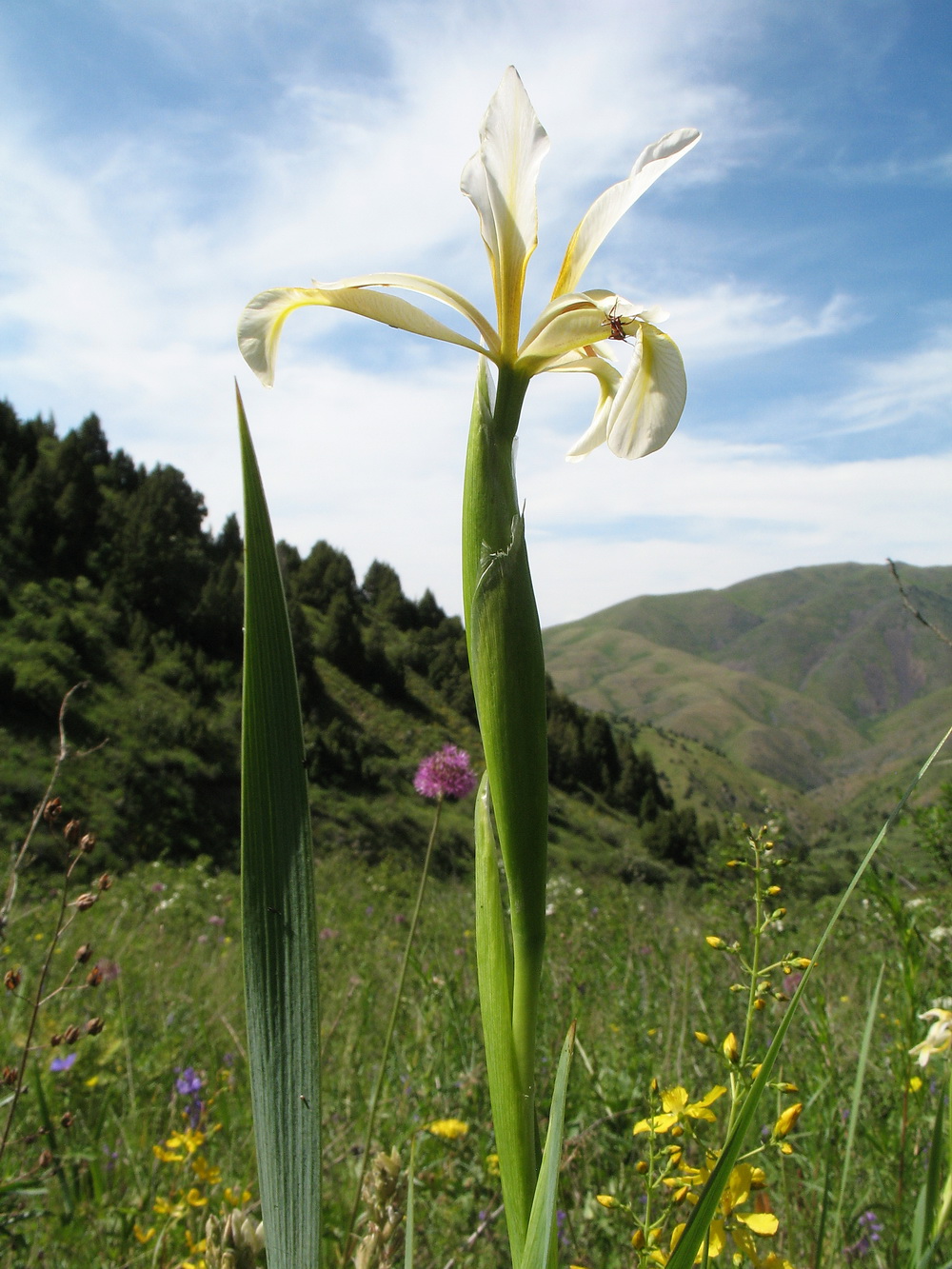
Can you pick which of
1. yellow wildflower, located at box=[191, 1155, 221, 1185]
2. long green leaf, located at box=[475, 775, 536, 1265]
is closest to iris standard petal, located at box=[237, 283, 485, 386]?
long green leaf, located at box=[475, 775, 536, 1265]

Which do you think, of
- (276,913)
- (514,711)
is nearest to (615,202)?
(514,711)

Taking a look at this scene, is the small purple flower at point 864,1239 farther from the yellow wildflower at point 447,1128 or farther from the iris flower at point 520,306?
the iris flower at point 520,306

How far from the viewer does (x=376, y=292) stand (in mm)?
1125

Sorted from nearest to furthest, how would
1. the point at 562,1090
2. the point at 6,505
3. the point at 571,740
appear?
1. the point at 562,1090
2. the point at 6,505
3. the point at 571,740

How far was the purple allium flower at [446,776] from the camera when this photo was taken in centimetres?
264

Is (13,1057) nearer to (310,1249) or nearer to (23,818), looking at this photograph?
(310,1249)

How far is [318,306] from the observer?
120cm

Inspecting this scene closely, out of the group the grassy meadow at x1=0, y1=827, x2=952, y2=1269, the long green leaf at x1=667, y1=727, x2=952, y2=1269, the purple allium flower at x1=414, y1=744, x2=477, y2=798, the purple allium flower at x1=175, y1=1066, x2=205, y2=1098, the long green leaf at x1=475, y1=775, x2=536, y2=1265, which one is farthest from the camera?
the purple allium flower at x1=414, y1=744, x2=477, y2=798

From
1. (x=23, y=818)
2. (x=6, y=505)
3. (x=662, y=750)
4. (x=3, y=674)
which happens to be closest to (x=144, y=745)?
(x=3, y=674)

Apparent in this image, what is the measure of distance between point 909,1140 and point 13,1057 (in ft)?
9.52

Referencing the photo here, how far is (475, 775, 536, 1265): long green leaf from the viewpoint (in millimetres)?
933

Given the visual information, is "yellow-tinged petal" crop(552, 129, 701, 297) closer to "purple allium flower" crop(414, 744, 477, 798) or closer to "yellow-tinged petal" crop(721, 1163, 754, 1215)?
"yellow-tinged petal" crop(721, 1163, 754, 1215)

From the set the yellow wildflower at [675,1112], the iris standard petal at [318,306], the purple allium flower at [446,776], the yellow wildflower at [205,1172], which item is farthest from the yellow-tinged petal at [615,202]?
the yellow wildflower at [205,1172]

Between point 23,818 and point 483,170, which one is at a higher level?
point 483,170
